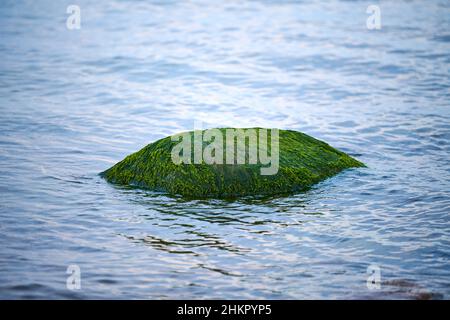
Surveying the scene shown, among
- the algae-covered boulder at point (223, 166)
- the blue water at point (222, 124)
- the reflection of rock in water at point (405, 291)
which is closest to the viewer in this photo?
the reflection of rock in water at point (405, 291)

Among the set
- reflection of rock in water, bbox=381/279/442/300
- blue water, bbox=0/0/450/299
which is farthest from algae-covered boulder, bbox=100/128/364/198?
reflection of rock in water, bbox=381/279/442/300

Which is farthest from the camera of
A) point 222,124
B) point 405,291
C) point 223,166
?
Answer: point 222,124

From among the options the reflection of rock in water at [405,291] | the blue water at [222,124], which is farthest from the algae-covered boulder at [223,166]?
the reflection of rock in water at [405,291]

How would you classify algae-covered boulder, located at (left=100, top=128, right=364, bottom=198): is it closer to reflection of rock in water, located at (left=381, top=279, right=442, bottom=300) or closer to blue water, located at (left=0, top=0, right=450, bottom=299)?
blue water, located at (left=0, top=0, right=450, bottom=299)

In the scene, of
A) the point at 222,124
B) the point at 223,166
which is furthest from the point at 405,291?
the point at 222,124

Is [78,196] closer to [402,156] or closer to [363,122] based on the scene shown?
[402,156]

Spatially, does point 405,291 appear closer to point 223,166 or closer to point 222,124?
point 223,166

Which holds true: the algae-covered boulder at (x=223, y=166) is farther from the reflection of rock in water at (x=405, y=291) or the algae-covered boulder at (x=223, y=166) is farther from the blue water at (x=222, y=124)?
the reflection of rock in water at (x=405, y=291)
